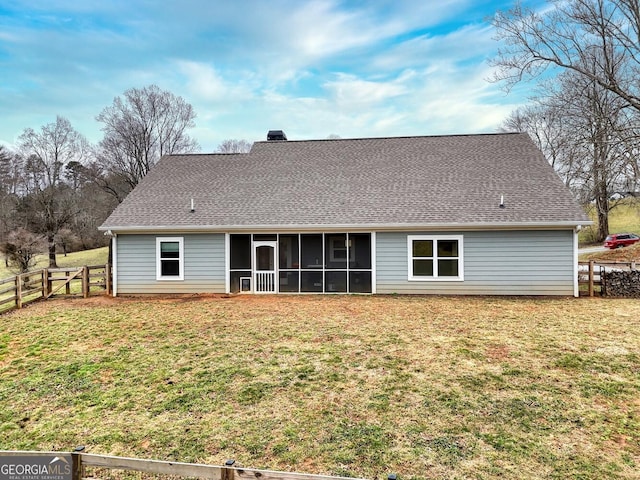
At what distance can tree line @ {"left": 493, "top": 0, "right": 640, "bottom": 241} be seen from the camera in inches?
572

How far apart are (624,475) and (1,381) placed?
326 inches

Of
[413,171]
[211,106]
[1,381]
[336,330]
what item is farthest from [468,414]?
[211,106]

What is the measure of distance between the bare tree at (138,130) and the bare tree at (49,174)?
199 cm

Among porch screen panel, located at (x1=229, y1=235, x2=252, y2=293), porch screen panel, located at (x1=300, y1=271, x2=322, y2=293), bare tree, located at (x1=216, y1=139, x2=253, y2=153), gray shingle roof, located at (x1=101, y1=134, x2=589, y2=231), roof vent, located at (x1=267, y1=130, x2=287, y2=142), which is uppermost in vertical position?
bare tree, located at (x1=216, y1=139, x2=253, y2=153)

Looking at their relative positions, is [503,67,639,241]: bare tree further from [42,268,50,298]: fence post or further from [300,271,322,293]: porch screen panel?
[42,268,50,298]: fence post

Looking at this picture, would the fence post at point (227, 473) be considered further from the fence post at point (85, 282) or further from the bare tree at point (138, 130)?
the bare tree at point (138, 130)

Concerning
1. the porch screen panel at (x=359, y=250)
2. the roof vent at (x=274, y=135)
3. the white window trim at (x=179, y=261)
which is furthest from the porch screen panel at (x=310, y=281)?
the roof vent at (x=274, y=135)

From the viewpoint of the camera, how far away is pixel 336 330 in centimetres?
854

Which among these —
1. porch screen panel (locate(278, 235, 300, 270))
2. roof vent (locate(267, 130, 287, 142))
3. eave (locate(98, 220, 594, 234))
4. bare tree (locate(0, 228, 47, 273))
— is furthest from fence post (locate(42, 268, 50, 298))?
roof vent (locate(267, 130, 287, 142))

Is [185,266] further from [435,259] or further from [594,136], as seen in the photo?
[594,136]

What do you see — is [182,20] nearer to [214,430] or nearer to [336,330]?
[336,330]

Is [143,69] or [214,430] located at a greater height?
[143,69]

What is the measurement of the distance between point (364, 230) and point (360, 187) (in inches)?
96.2

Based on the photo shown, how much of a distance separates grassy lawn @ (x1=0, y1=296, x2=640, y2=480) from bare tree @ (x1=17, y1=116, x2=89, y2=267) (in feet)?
62.8
